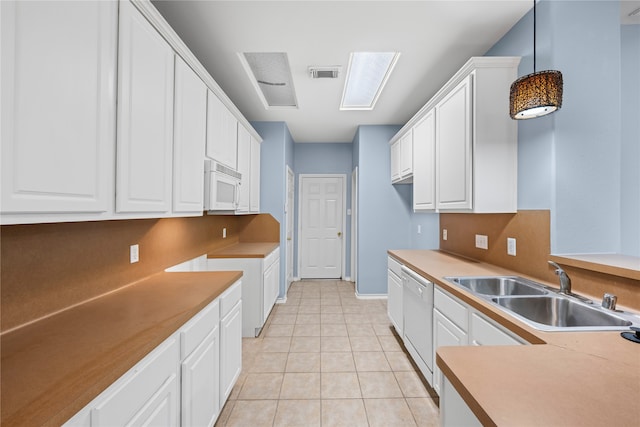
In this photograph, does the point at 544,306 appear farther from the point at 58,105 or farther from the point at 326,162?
the point at 326,162

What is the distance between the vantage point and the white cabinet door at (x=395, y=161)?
3.67 metres

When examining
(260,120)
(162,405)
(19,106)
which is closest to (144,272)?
(162,405)

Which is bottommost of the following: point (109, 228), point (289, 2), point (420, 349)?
point (420, 349)

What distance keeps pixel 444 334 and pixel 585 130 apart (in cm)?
156

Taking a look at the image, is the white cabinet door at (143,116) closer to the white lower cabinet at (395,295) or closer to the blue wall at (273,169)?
the white lower cabinet at (395,295)

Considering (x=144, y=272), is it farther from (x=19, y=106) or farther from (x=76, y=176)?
(x=19, y=106)

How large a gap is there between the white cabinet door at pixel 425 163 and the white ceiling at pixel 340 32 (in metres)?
0.52

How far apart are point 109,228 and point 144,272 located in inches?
17.3

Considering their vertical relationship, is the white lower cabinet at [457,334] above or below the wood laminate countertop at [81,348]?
below

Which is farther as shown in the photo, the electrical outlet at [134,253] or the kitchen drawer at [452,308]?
the electrical outlet at [134,253]

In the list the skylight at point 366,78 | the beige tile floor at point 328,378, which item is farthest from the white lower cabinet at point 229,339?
the skylight at point 366,78

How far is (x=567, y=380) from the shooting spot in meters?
0.74

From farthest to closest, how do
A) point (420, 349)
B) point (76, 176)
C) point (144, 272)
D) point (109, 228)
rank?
point (420, 349) < point (144, 272) < point (109, 228) < point (76, 176)

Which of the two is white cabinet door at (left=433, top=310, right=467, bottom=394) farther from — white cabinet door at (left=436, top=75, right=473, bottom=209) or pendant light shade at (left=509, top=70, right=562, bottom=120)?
pendant light shade at (left=509, top=70, right=562, bottom=120)
